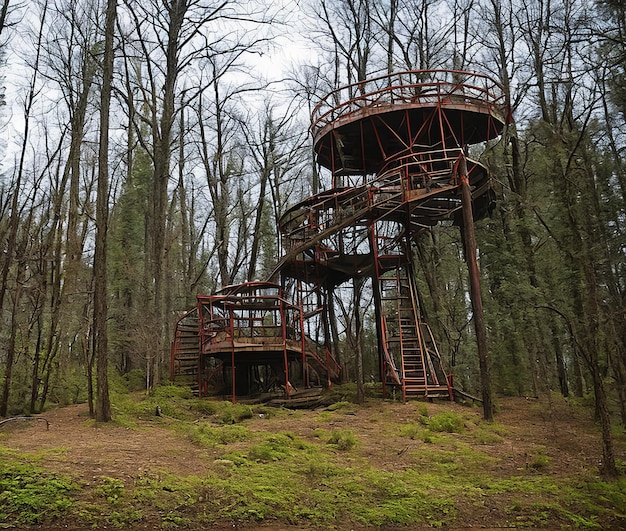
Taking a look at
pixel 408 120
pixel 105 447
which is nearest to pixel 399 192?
pixel 408 120

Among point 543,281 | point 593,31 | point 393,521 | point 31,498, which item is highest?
point 593,31

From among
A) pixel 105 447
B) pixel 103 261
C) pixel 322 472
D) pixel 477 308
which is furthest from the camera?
pixel 477 308

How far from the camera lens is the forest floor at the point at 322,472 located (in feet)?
19.3

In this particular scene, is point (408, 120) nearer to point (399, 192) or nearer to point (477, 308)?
point (399, 192)

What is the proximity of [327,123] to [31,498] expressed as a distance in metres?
15.5

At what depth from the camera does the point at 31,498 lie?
5641 millimetres

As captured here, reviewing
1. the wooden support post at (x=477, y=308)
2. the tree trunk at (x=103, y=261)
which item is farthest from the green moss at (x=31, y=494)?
the wooden support post at (x=477, y=308)

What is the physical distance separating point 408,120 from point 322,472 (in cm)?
1298

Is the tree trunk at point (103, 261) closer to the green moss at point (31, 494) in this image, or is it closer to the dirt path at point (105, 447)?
the dirt path at point (105, 447)

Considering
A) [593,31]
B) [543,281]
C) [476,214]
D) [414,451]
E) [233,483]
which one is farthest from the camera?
[476,214]

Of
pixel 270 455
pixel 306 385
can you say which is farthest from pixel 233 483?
pixel 306 385

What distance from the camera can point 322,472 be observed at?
7590 mm

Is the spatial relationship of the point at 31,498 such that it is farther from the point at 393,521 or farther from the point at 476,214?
the point at 476,214

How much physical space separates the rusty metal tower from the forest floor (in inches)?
204
